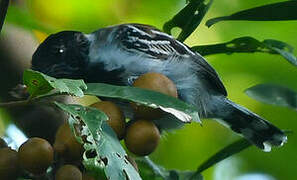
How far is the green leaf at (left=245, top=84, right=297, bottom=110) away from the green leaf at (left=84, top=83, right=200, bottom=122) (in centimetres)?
85

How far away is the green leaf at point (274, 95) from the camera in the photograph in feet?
9.89

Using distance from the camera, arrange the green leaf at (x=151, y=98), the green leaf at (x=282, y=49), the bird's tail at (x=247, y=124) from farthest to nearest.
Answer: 1. the bird's tail at (x=247, y=124)
2. the green leaf at (x=282, y=49)
3. the green leaf at (x=151, y=98)

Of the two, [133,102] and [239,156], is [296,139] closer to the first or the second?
[239,156]

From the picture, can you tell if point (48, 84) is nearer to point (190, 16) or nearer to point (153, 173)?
point (153, 173)

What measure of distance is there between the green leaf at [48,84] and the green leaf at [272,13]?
3.58 ft

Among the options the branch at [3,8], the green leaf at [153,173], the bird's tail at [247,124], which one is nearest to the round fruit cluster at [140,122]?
the branch at [3,8]

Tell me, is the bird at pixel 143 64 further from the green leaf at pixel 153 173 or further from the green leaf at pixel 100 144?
the green leaf at pixel 100 144

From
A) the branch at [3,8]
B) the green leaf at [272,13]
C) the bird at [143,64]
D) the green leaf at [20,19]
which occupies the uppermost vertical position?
the branch at [3,8]

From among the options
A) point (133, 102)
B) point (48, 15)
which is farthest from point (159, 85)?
point (48, 15)

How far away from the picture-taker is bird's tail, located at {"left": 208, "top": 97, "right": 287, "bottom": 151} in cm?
339

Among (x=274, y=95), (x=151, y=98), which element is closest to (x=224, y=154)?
(x=274, y=95)

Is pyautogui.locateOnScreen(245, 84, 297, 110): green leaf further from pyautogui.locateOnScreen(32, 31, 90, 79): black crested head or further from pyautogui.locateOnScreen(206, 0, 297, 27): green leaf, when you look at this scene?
pyautogui.locateOnScreen(32, 31, 90, 79): black crested head

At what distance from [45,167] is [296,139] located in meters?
1.92

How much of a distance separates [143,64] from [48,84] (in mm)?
1072
